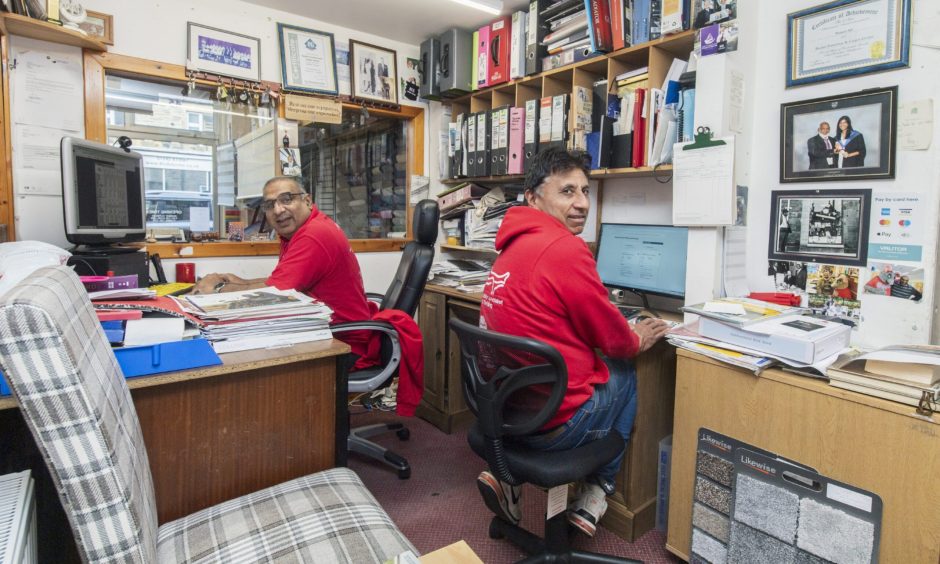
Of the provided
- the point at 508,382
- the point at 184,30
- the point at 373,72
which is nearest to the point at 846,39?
the point at 508,382

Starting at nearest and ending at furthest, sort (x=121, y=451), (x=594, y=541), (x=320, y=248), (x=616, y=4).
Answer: (x=121, y=451) < (x=594, y=541) < (x=320, y=248) < (x=616, y=4)

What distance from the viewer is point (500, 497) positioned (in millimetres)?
1690

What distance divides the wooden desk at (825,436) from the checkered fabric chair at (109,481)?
109cm

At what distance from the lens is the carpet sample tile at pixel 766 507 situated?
1.39m

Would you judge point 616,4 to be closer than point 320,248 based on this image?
No

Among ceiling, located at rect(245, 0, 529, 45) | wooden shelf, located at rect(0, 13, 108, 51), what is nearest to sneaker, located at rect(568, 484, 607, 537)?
ceiling, located at rect(245, 0, 529, 45)

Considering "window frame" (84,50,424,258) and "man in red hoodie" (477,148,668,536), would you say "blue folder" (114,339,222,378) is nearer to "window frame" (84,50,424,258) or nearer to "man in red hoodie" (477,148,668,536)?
"man in red hoodie" (477,148,668,536)

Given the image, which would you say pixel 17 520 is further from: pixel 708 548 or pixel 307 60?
pixel 307 60

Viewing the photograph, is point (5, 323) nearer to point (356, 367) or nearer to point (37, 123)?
point (356, 367)

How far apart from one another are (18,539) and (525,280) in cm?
119

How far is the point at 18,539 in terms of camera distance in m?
0.73

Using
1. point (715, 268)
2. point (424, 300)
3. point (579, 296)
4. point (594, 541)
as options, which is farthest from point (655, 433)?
point (424, 300)

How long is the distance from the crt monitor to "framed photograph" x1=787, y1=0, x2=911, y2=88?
272cm

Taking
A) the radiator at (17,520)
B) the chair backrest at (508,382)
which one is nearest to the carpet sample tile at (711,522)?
→ the chair backrest at (508,382)
